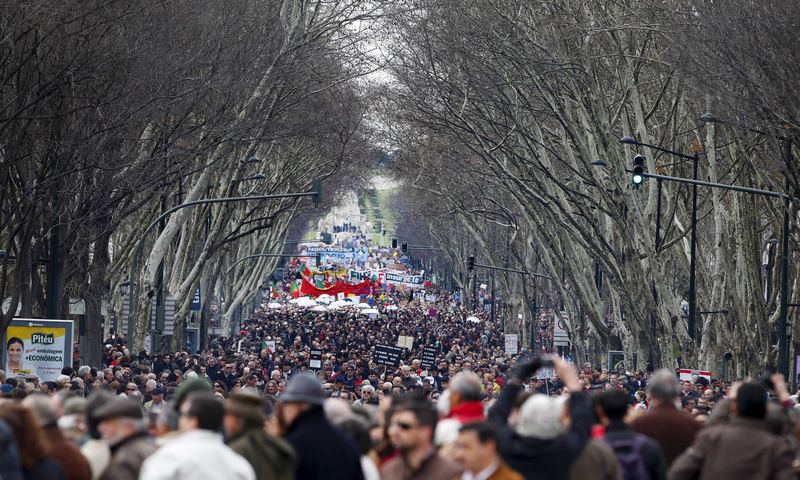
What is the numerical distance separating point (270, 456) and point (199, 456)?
755 millimetres

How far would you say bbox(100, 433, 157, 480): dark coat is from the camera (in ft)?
26.1

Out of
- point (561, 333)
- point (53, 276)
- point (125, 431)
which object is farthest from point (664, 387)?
point (561, 333)

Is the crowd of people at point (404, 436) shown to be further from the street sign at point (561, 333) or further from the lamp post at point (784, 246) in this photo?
the street sign at point (561, 333)

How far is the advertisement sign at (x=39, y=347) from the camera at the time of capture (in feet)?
79.9

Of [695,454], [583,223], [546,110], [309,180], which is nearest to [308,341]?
[309,180]

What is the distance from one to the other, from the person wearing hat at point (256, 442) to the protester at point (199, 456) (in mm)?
374

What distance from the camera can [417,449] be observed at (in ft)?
27.5

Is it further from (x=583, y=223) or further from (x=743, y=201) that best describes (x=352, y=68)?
(x=743, y=201)

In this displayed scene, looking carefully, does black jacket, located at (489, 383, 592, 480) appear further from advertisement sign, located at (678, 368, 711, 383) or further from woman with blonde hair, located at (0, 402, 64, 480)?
advertisement sign, located at (678, 368, 711, 383)

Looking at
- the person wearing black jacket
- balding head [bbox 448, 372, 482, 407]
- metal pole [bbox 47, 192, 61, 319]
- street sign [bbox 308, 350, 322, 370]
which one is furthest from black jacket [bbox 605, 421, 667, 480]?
street sign [bbox 308, 350, 322, 370]

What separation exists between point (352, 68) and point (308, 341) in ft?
50.0

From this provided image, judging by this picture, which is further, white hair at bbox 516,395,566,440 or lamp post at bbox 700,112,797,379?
lamp post at bbox 700,112,797,379

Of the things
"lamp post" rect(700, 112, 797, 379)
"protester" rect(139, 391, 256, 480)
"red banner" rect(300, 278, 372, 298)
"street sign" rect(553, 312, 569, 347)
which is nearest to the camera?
"protester" rect(139, 391, 256, 480)

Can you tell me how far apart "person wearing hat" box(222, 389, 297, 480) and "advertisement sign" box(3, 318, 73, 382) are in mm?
16173
